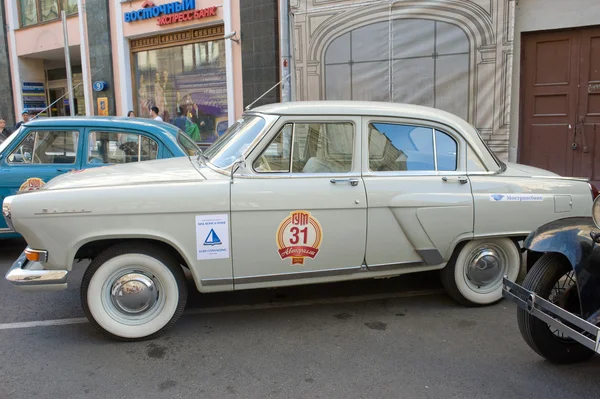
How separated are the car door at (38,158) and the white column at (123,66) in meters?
9.67

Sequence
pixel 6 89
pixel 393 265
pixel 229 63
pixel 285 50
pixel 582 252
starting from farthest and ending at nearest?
pixel 6 89 < pixel 229 63 < pixel 285 50 < pixel 393 265 < pixel 582 252

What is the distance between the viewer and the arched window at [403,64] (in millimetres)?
10055

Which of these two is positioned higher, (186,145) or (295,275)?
(186,145)

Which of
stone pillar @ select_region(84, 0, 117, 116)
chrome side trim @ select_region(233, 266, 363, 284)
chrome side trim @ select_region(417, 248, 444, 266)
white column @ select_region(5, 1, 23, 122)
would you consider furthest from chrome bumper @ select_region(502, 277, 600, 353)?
white column @ select_region(5, 1, 23, 122)

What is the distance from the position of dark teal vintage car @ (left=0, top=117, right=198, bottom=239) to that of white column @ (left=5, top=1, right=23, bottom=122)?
1450 cm

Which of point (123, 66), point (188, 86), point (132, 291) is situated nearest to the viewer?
point (132, 291)

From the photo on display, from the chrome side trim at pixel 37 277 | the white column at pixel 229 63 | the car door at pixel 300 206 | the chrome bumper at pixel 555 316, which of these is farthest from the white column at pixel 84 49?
the chrome bumper at pixel 555 316

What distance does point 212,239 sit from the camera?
12.7ft

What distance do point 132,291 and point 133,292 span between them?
11mm

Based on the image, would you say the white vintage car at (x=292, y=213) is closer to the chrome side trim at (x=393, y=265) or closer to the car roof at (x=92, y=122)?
the chrome side trim at (x=393, y=265)

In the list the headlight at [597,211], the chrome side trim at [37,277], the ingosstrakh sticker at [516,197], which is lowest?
the chrome side trim at [37,277]

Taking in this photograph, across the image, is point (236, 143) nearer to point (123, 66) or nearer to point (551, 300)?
point (551, 300)

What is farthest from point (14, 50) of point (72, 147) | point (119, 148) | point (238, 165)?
point (238, 165)

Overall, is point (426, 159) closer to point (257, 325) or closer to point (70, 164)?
point (257, 325)
